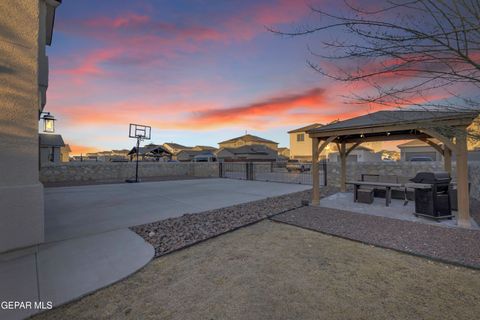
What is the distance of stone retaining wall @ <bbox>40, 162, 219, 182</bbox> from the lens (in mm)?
13613

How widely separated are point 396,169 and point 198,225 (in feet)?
33.5

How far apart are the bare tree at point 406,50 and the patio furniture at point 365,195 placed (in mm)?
5708

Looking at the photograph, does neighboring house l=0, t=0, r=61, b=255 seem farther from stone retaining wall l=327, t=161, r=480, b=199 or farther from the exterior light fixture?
stone retaining wall l=327, t=161, r=480, b=199

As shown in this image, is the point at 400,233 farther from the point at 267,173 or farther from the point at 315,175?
the point at 267,173

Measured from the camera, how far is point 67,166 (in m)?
14.0

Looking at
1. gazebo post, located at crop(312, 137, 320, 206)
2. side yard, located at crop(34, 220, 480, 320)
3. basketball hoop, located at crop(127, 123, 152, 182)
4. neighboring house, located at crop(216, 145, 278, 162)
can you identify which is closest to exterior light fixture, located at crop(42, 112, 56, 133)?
basketball hoop, located at crop(127, 123, 152, 182)

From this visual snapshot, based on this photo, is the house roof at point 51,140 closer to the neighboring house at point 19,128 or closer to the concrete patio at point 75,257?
the concrete patio at point 75,257

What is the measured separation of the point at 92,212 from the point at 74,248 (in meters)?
2.85

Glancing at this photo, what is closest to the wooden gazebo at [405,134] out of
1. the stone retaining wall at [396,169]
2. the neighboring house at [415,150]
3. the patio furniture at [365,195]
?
the patio furniture at [365,195]

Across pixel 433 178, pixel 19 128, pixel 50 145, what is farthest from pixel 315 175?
pixel 50 145

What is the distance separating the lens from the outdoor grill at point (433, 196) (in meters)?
5.34

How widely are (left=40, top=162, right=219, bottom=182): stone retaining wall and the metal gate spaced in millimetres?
1495

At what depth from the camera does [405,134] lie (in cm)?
767

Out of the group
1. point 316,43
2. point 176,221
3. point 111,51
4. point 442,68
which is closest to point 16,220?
point 176,221
